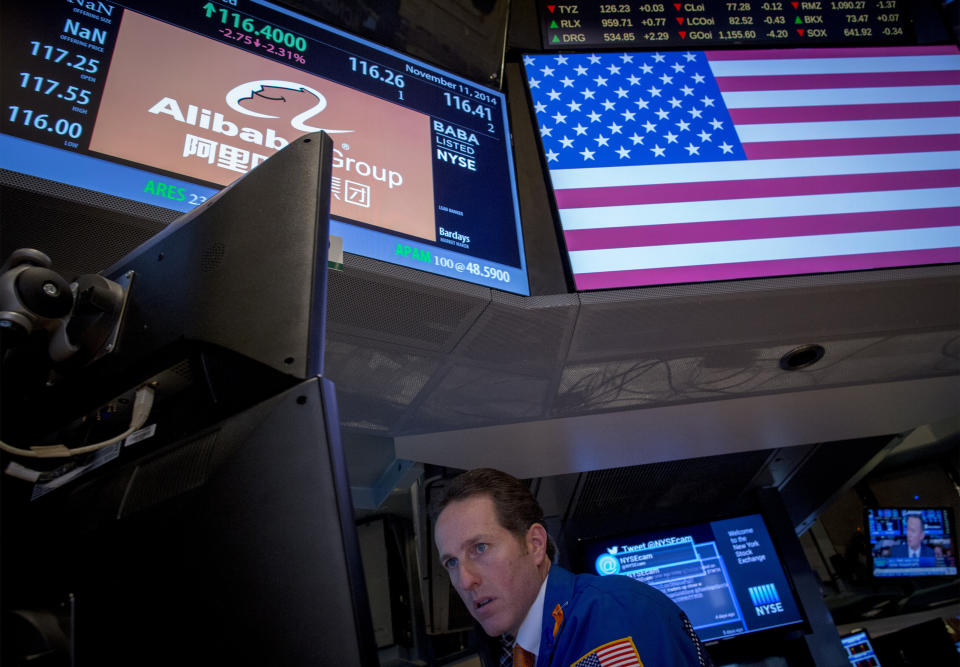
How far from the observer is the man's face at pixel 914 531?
4551mm

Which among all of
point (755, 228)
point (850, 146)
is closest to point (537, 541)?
point (755, 228)

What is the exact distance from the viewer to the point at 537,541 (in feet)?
4.78

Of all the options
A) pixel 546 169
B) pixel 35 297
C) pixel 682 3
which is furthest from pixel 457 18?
pixel 35 297

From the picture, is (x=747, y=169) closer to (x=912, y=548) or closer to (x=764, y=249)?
(x=764, y=249)

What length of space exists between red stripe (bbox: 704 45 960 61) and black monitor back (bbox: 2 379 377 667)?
2389mm

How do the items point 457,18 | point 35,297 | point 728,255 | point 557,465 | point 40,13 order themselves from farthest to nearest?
point 557,465 → point 457,18 → point 728,255 → point 40,13 → point 35,297

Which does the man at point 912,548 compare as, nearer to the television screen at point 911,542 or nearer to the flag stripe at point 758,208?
the television screen at point 911,542

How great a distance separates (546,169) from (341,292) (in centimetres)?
85

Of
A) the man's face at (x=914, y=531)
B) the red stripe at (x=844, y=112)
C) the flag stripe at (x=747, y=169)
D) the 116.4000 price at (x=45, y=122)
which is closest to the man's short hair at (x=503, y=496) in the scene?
the flag stripe at (x=747, y=169)

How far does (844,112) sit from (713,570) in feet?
8.67

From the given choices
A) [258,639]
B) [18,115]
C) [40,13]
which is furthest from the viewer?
[40,13]

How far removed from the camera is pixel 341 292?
4.83 feet

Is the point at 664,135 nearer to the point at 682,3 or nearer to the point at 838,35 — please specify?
the point at 682,3

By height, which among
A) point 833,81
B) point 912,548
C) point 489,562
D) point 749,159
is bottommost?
point 912,548
